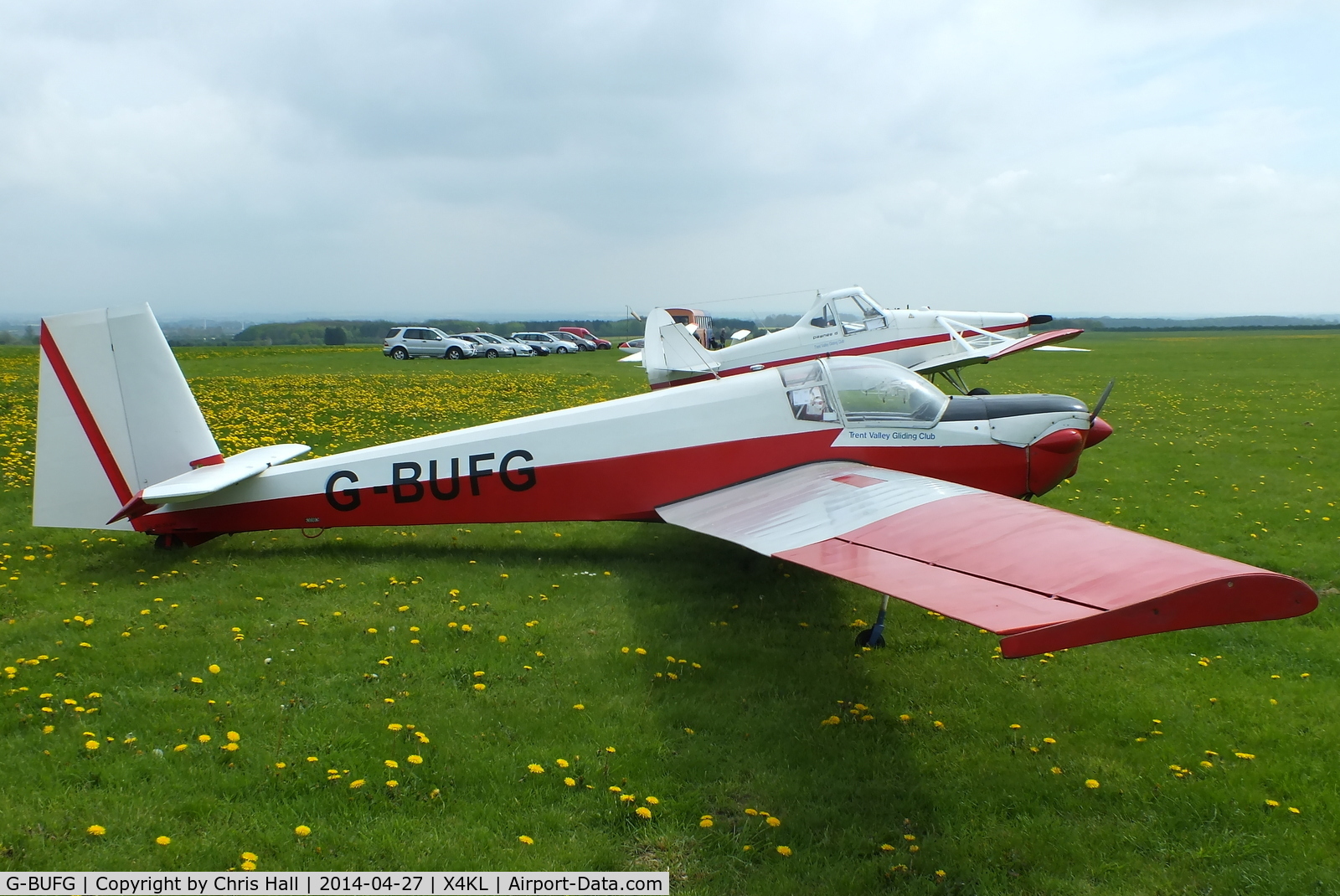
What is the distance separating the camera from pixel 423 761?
4273 millimetres

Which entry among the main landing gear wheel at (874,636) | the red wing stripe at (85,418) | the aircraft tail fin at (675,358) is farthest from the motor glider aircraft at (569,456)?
the aircraft tail fin at (675,358)

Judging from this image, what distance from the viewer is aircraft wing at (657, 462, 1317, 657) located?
9.75ft

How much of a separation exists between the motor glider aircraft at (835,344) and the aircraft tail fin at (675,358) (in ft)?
0.06

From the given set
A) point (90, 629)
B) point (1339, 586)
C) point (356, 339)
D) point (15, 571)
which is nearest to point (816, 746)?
point (90, 629)

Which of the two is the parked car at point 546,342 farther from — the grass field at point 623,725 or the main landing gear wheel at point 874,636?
the main landing gear wheel at point 874,636

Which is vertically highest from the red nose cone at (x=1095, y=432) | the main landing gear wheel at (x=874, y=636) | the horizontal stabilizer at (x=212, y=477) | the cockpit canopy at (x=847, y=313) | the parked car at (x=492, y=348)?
the cockpit canopy at (x=847, y=313)

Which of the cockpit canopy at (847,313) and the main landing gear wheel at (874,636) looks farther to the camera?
the cockpit canopy at (847,313)

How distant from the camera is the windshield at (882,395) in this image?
742cm

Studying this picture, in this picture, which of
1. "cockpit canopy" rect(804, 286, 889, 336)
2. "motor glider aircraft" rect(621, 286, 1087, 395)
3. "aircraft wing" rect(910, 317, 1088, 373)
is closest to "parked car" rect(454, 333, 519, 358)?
"motor glider aircraft" rect(621, 286, 1087, 395)

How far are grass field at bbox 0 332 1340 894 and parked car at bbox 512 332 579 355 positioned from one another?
41.4 meters

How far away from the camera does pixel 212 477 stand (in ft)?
22.9

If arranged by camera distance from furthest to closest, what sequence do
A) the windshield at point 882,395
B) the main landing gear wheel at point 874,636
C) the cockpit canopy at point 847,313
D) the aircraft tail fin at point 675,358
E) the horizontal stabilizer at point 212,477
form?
1. the cockpit canopy at point 847,313
2. the aircraft tail fin at point 675,358
3. the windshield at point 882,395
4. the horizontal stabilizer at point 212,477
5. the main landing gear wheel at point 874,636

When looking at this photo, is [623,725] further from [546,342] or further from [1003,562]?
[546,342]
